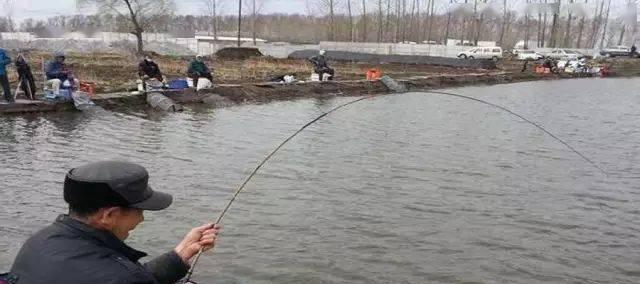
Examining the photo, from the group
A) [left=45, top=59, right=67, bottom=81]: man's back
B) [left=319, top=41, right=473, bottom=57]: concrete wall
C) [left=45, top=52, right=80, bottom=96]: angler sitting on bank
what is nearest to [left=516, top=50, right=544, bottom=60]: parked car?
[left=319, top=41, right=473, bottom=57]: concrete wall

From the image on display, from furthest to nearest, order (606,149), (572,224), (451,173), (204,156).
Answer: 1. (606,149)
2. (204,156)
3. (451,173)
4. (572,224)

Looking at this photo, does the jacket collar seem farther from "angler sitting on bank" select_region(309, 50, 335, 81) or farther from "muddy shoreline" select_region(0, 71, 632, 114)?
"angler sitting on bank" select_region(309, 50, 335, 81)

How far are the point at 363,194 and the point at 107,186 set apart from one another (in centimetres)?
756

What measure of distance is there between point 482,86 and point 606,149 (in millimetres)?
21529

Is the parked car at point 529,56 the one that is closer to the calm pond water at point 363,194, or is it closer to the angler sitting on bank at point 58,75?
the calm pond water at point 363,194

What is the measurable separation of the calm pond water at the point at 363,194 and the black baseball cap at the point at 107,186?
13.0 feet

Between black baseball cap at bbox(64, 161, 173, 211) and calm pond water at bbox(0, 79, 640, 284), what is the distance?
3949 mm

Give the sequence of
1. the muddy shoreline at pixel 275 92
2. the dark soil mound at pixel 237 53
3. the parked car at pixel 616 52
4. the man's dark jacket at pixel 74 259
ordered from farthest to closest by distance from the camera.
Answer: the parked car at pixel 616 52 < the dark soil mound at pixel 237 53 < the muddy shoreline at pixel 275 92 < the man's dark jacket at pixel 74 259

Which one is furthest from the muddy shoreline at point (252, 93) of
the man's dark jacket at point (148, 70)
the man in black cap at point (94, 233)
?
the man in black cap at point (94, 233)

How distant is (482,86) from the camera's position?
36.2 meters

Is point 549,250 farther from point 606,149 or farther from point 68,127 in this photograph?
point 68,127

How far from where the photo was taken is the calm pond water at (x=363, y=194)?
6824 millimetres

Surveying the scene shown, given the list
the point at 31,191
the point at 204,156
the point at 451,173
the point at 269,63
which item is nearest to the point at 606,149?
the point at 451,173

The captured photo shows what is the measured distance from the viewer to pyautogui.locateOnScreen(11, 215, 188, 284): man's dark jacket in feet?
6.99
